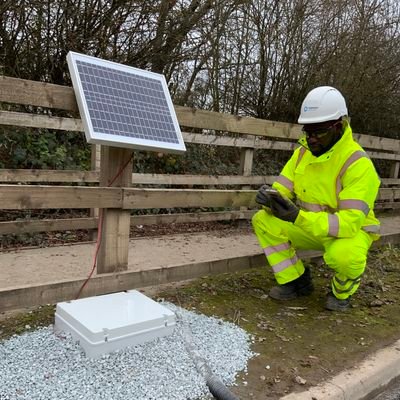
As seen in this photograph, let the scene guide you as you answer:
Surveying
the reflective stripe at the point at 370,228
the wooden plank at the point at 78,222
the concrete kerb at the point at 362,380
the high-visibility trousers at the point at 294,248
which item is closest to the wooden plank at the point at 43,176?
the wooden plank at the point at 78,222

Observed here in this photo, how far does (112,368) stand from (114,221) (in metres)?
1.03

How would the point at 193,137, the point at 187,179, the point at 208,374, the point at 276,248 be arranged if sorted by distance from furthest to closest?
the point at 187,179, the point at 193,137, the point at 276,248, the point at 208,374

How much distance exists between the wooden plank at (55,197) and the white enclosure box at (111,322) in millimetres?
602

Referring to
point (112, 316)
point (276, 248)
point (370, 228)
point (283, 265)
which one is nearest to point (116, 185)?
point (112, 316)

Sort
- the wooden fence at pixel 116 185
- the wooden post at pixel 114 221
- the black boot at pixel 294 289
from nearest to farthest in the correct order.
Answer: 1. the wooden fence at pixel 116 185
2. the wooden post at pixel 114 221
3. the black boot at pixel 294 289

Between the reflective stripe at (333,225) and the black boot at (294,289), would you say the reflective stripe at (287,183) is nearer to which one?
the reflective stripe at (333,225)

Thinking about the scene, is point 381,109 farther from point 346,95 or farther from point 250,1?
point 250,1

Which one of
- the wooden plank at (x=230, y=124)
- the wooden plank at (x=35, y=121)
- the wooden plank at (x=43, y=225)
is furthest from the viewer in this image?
the wooden plank at (x=43, y=225)

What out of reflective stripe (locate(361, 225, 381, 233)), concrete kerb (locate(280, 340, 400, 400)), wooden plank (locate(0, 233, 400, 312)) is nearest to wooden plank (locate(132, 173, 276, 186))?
wooden plank (locate(0, 233, 400, 312))

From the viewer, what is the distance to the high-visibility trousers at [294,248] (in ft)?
11.5

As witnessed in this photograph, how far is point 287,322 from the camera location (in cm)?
342

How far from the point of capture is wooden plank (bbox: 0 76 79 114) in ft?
8.80

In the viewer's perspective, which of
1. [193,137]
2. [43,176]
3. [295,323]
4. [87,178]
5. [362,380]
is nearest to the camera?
[362,380]

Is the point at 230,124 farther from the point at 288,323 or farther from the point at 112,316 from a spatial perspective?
the point at 112,316
